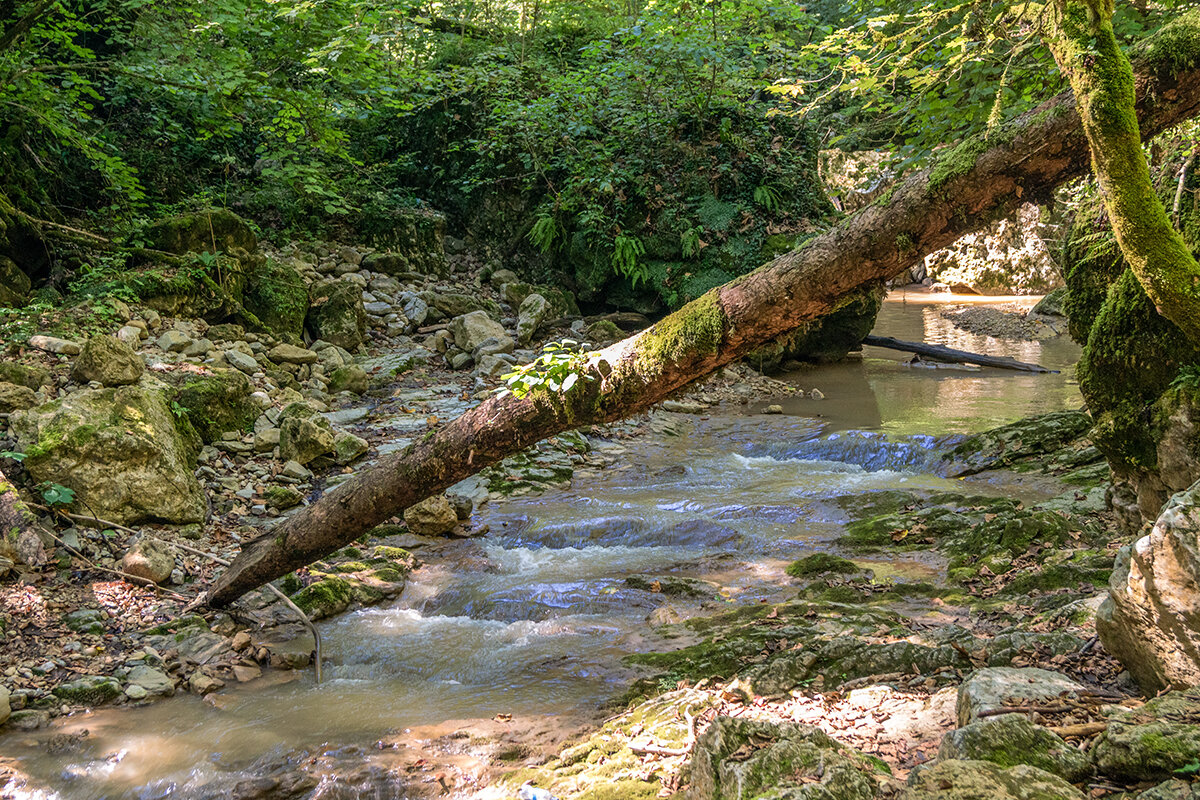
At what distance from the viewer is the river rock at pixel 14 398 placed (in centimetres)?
538

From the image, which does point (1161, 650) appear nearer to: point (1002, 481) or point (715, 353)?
point (715, 353)

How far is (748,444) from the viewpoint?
9297mm

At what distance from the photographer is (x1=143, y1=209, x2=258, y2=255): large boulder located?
876 centimetres

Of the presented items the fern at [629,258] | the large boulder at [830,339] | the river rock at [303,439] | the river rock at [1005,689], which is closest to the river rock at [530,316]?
the fern at [629,258]

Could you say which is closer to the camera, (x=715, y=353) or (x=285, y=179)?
(x=715, y=353)

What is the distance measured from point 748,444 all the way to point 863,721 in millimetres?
6612

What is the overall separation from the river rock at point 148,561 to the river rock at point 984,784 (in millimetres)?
4878

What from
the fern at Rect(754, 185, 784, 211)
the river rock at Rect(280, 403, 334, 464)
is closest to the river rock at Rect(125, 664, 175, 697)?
the river rock at Rect(280, 403, 334, 464)

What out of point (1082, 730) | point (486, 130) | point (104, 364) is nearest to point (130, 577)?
point (104, 364)

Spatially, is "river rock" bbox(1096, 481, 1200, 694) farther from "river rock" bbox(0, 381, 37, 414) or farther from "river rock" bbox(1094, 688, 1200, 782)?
"river rock" bbox(0, 381, 37, 414)

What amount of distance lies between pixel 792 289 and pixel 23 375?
5.98m

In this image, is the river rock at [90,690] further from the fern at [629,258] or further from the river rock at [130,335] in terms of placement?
the fern at [629,258]

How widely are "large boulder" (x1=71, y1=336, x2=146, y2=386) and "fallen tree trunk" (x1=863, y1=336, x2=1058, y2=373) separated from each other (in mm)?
11796

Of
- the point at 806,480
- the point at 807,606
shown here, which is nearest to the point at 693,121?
the point at 806,480
